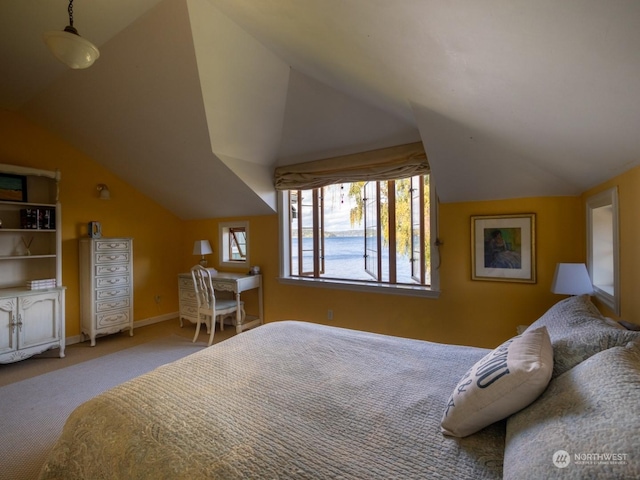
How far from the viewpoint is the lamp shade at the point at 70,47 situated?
58.3 inches

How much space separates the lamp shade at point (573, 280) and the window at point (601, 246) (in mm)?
99

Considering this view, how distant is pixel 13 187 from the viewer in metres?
3.21

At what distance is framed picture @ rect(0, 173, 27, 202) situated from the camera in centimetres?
313

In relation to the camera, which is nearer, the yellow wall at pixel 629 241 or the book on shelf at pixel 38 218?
the yellow wall at pixel 629 241

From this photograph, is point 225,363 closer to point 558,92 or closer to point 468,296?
point 558,92

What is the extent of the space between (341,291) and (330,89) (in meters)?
2.21

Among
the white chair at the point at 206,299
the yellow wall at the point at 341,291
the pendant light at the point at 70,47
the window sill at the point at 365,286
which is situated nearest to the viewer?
the pendant light at the point at 70,47

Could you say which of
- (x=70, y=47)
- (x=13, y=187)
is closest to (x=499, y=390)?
(x=70, y=47)

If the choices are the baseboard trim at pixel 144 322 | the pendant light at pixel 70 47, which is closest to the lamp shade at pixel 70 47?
the pendant light at pixel 70 47

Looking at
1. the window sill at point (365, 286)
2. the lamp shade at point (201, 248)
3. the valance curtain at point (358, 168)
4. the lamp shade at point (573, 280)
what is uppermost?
the valance curtain at point (358, 168)

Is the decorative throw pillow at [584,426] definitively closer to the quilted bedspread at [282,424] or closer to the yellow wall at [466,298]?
the quilted bedspread at [282,424]

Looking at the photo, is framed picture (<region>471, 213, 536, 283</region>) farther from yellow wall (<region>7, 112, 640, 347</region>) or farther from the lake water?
the lake water

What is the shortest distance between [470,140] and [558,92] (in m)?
0.97

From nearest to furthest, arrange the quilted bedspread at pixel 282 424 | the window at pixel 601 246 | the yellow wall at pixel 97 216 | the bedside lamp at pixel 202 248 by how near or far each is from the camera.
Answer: the quilted bedspread at pixel 282 424, the window at pixel 601 246, the yellow wall at pixel 97 216, the bedside lamp at pixel 202 248
